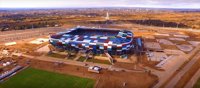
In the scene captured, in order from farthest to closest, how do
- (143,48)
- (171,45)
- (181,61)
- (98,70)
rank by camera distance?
(171,45), (143,48), (181,61), (98,70)

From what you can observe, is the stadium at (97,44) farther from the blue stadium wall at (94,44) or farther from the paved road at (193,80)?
the paved road at (193,80)

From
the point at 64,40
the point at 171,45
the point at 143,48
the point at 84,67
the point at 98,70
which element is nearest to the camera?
the point at 98,70

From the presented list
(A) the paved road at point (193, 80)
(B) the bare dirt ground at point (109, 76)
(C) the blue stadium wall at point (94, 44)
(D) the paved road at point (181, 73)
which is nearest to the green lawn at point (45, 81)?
(B) the bare dirt ground at point (109, 76)

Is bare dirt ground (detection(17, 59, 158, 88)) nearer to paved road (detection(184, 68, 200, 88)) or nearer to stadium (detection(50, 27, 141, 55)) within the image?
paved road (detection(184, 68, 200, 88))

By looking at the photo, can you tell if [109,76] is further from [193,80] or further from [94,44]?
[193,80]

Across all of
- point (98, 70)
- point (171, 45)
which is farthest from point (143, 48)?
point (98, 70)

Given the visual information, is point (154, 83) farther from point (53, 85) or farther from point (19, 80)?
point (19, 80)

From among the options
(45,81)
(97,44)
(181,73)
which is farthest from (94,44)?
(181,73)
